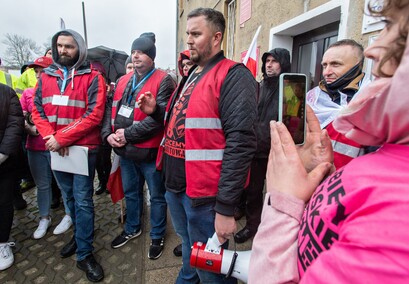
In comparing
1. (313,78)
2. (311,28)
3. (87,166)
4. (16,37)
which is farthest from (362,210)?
(16,37)

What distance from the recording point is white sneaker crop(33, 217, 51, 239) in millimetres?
2994

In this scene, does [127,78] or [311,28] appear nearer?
[127,78]

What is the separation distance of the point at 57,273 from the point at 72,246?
1.01 feet

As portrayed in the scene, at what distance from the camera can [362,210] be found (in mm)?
451

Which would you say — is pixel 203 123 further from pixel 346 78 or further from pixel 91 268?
pixel 91 268

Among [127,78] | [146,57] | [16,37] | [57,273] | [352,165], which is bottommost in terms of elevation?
[57,273]

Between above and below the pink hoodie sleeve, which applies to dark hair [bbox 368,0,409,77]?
above

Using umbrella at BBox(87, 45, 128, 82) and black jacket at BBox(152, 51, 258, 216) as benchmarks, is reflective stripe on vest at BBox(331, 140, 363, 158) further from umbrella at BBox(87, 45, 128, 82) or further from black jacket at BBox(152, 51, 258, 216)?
umbrella at BBox(87, 45, 128, 82)

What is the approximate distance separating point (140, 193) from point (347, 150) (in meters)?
2.23

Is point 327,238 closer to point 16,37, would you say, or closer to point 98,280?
point 98,280

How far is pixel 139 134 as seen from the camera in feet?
7.84

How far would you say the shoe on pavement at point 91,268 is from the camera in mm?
2332

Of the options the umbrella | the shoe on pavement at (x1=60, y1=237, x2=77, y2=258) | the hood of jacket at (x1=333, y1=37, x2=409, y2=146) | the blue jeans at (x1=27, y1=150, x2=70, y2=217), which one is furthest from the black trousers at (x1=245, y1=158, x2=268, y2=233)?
the umbrella

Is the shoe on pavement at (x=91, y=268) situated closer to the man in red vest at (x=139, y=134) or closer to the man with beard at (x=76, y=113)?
the man with beard at (x=76, y=113)
